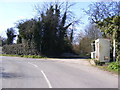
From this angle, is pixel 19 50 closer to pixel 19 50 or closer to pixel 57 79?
pixel 19 50

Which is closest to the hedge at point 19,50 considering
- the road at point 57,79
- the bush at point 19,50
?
the bush at point 19,50

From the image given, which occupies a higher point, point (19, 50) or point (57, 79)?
point (19, 50)

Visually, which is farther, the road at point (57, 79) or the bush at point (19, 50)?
the bush at point (19, 50)

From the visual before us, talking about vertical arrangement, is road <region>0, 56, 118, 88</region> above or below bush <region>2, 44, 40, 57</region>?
below

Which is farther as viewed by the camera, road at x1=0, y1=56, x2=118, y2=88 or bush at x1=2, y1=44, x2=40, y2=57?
bush at x1=2, y1=44, x2=40, y2=57

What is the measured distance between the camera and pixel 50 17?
4572 cm

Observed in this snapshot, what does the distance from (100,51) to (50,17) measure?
814 inches

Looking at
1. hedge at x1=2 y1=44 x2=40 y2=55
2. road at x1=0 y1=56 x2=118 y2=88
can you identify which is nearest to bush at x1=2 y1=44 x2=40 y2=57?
hedge at x1=2 y1=44 x2=40 y2=55

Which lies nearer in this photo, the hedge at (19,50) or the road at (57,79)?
the road at (57,79)

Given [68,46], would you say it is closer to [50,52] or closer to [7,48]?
[50,52]

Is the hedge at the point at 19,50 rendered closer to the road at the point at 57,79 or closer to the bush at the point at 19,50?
the bush at the point at 19,50

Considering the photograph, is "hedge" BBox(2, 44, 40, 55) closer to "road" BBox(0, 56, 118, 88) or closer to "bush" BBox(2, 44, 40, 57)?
"bush" BBox(2, 44, 40, 57)

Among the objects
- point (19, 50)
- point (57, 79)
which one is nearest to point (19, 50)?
point (19, 50)

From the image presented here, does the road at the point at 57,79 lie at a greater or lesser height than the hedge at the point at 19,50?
lesser
